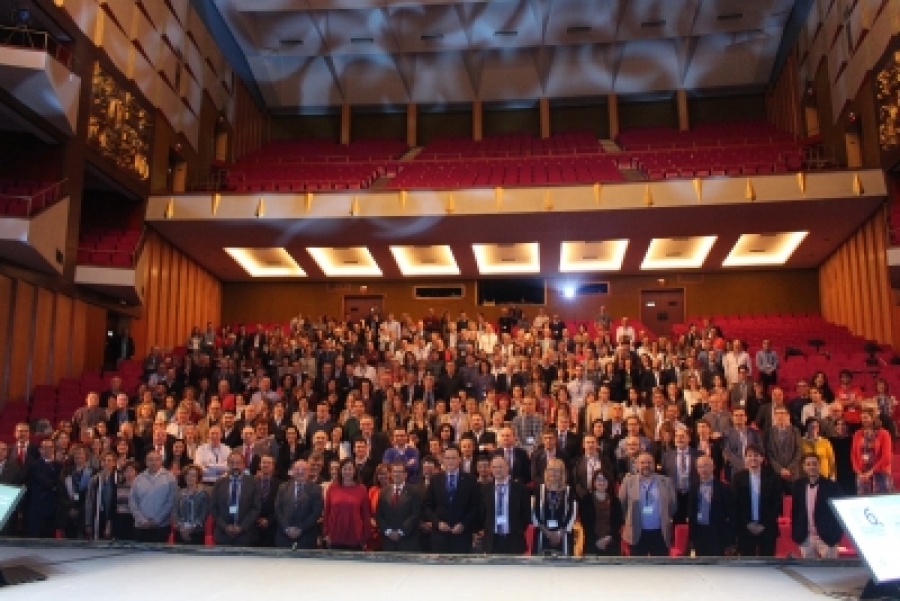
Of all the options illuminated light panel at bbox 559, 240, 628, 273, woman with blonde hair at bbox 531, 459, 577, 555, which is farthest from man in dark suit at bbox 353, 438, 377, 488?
illuminated light panel at bbox 559, 240, 628, 273

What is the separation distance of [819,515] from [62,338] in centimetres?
904

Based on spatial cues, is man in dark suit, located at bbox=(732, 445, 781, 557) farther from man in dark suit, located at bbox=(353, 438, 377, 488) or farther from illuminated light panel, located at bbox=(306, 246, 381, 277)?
illuminated light panel, located at bbox=(306, 246, 381, 277)

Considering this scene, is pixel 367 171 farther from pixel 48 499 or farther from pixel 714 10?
pixel 48 499

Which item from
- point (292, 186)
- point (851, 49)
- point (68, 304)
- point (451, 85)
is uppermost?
point (451, 85)

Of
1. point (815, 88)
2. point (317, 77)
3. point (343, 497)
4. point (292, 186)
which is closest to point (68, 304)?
point (292, 186)

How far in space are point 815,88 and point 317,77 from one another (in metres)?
10.3

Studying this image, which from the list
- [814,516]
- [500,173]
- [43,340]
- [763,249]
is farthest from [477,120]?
[814,516]

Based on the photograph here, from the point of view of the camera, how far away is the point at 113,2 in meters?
10.0

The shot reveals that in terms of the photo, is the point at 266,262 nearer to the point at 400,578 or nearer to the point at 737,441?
the point at 737,441

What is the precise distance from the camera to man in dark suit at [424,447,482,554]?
4.38 m

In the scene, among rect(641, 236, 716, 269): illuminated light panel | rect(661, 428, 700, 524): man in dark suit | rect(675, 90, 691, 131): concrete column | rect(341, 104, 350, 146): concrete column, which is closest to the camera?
rect(661, 428, 700, 524): man in dark suit

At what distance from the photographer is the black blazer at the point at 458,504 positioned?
14.5ft

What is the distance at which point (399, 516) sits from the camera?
4426mm

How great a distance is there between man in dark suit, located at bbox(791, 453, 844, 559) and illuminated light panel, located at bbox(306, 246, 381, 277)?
9.56 meters
